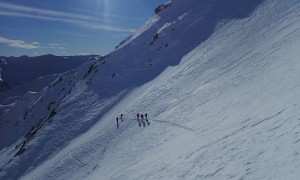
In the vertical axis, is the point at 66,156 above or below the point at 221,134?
above

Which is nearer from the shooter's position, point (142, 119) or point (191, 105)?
point (191, 105)

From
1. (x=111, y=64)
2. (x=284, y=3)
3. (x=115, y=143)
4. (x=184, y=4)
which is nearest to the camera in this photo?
(x=115, y=143)

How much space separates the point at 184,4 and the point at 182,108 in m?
47.1

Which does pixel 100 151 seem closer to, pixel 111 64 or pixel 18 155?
pixel 18 155

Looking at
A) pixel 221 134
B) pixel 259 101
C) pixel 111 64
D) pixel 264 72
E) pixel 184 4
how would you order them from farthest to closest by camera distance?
pixel 184 4 → pixel 111 64 → pixel 264 72 → pixel 259 101 → pixel 221 134

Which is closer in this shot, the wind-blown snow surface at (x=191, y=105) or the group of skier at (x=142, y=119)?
the wind-blown snow surface at (x=191, y=105)

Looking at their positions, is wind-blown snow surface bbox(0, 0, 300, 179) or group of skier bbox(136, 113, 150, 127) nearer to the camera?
wind-blown snow surface bbox(0, 0, 300, 179)

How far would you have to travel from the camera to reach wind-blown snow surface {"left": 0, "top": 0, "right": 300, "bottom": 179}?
40.8 feet

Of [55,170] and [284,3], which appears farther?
[284,3]

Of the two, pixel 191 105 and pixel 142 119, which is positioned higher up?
pixel 142 119

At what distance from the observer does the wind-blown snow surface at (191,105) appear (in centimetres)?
1243

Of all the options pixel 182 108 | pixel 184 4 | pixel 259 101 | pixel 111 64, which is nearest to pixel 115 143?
pixel 182 108

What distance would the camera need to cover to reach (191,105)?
95.7 ft

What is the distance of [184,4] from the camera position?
72.1 meters
